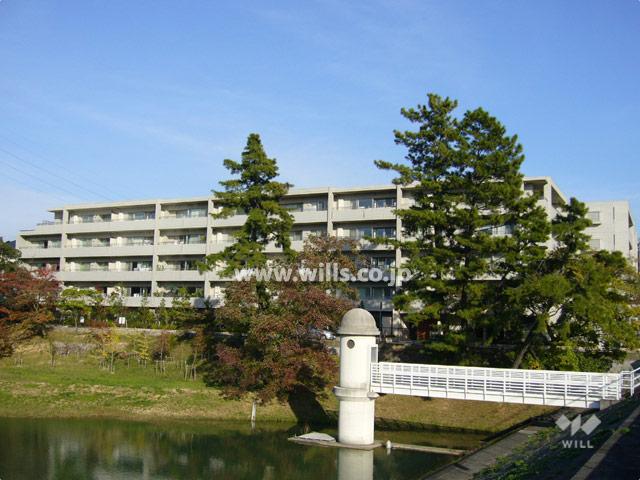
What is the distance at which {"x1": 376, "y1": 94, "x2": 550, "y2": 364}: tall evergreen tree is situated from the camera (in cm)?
3238

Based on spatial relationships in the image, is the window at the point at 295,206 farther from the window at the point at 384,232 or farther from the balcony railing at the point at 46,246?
the balcony railing at the point at 46,246

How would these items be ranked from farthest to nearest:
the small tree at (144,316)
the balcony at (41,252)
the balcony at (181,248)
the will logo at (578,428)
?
the balcony at (41,252), the balcony at (181,248), the small tree at (144,316), the will logo at (578,428)

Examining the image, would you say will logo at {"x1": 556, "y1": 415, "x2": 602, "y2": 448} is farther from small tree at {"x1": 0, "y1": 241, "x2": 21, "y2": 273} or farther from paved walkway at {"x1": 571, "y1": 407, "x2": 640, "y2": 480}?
small tree at {"x1": 0, "y1": 241, "x2": 21, "y2": 273}

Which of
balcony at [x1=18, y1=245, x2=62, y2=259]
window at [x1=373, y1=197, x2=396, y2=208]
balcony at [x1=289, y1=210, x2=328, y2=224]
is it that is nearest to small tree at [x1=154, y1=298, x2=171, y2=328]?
balcony at [x1=289, y1=210, x2=328, y2=224]

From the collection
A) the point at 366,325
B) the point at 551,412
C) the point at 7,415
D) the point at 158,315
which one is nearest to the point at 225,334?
the point at 158,315

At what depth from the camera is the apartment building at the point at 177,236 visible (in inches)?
1954

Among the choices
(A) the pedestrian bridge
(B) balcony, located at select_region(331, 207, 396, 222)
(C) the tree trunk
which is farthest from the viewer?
(B) balcony, located at select_region(331, 207, 396, 222)

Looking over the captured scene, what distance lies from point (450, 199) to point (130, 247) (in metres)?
36.1

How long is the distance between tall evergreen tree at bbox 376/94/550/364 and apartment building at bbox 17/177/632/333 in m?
11.7

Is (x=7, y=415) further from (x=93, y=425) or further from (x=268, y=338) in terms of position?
(x=268, y=338)

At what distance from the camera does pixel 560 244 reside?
114 ft

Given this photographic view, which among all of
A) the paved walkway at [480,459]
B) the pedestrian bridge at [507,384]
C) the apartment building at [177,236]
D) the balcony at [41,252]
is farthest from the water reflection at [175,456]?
the balcony at [41,252]

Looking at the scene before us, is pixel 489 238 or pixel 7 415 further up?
pixel 489 238

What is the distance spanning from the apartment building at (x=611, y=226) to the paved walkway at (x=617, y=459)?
44.9 metres
